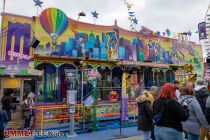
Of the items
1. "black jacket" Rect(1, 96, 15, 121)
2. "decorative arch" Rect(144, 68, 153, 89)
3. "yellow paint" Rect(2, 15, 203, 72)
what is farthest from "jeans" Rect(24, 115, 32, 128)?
"decorative arch" Rect(144, 68, 153, 89)

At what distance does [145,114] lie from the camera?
6.66 m

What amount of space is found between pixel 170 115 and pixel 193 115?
45.0 inches

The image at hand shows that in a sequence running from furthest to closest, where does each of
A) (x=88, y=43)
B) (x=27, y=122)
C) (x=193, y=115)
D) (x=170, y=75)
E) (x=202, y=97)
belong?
1. (x=170, y=75)
2. (x=88, y=43)
3. (x=27, y=122)
4. (x=202, y=97)
5. (x=193, y=115)

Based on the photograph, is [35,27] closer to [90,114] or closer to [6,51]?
[6,51]

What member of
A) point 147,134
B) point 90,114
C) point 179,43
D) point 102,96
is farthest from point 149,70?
point 147,134

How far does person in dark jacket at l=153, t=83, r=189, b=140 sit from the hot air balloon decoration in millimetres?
10056

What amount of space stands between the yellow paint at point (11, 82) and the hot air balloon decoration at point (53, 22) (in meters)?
2.63

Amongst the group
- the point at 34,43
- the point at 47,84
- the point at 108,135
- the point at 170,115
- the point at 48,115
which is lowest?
the point at 108,135

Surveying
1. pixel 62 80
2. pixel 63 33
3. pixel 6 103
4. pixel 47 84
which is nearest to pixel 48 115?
pixel 6 103

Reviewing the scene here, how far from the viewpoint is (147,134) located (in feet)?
21.7

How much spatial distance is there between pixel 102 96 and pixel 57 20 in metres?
4.90

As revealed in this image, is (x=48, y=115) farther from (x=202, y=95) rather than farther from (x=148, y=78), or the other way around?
(x=148, y=78)

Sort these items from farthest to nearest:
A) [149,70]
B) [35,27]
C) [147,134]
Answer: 1. [149,70]
2. [35,27]
3. [147,134]

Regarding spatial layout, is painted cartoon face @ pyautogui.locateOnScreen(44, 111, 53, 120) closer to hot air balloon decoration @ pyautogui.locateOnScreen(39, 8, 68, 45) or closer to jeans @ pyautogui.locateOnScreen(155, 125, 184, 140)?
hot air balloon decoration @ pyautogui.locateOnScreen(39, 8, 68, 45)
